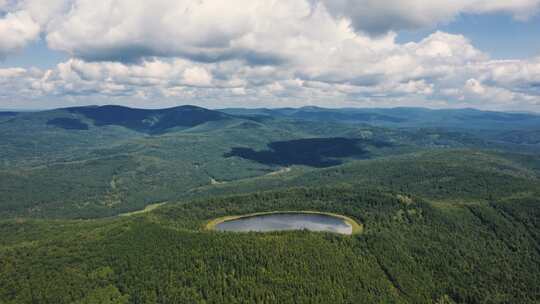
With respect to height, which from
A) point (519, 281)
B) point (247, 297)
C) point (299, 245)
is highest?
point (299, 245)

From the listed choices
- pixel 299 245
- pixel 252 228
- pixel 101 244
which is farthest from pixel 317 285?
pixel 101 244

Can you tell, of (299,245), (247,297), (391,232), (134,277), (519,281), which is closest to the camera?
(247,297)

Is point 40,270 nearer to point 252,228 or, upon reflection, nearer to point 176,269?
point 176,269

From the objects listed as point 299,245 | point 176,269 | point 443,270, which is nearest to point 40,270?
point 176,269

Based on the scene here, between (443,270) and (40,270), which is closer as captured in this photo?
(40,270)

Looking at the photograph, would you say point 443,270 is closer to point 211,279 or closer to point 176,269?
point 211,279

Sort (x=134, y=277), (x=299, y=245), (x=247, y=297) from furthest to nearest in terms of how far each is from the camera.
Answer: (x=299, y=245) < (x=134, y=277) < (x=247, y=297)

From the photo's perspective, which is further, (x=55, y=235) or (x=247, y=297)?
(x=55, y=235)

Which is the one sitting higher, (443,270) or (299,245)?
(299,245)

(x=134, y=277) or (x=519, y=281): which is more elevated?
(x=134, y=277)
